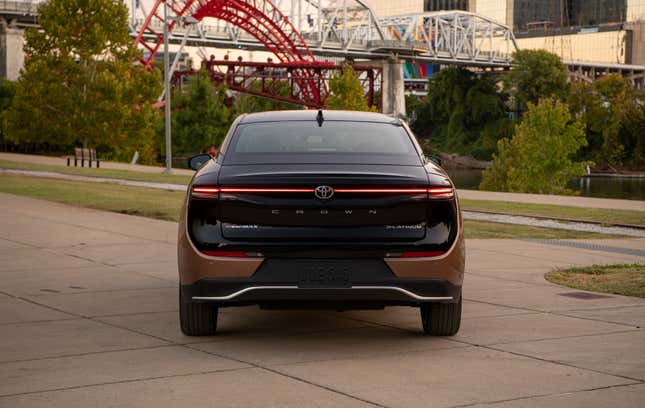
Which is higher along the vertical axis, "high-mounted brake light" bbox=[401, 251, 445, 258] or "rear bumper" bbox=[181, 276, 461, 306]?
"high-mounted brake light" bbox=[401, 251, 445, 258]

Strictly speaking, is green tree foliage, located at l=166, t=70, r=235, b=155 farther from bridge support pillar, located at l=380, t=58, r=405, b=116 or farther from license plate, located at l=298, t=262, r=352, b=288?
license plate, located at l=298, t=262, r=352, b=288

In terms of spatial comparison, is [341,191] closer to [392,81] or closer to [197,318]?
[197,318]

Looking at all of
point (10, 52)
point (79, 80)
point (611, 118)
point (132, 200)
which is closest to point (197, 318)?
point (132, 200)

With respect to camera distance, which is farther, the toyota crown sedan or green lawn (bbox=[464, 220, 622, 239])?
green lawn (bbox=[464, 220, 622, 239])

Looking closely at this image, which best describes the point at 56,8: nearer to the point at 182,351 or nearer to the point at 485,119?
the point at 182,351

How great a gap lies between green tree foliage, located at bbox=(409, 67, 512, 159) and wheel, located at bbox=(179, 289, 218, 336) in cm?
12057

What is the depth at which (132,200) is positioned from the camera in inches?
857

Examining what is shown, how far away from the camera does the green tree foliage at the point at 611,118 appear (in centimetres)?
10425

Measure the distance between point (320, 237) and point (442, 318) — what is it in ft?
4.07

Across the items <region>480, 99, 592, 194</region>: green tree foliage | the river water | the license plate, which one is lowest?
the river water

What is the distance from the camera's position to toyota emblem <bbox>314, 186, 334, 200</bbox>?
6.93 m

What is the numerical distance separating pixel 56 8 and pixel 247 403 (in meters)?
43.3

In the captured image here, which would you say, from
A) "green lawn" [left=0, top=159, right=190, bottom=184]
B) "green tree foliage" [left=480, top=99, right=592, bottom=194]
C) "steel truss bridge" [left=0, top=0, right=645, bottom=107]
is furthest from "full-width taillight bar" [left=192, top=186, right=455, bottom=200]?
"green tree foliage" [left=480, top=99, right=592, bottom=194]

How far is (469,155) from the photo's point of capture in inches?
5113
